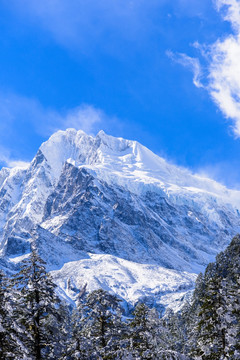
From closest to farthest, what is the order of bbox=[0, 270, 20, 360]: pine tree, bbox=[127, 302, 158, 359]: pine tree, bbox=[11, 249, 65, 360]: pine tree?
bbox=[0, 270, 20, 360]: pine tree, bbox=[11, 249, 65, 360]: pine tree, bbox=[127, 302, 158, 359]: pine tree

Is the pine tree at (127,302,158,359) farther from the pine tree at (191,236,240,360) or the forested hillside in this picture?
the pine tree at (191,236,240,360)

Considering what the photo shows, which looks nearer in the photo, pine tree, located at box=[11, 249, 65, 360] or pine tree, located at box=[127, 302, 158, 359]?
pine tree, located at box=[11, 249, 65, 360]

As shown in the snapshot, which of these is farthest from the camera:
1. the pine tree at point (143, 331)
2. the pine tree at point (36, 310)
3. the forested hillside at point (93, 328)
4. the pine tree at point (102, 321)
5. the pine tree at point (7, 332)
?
the pine tree at point (102, 321)

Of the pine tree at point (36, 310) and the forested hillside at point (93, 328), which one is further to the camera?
the pine tree at point (36, 310)

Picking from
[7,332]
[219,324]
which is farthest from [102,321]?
[7,332]

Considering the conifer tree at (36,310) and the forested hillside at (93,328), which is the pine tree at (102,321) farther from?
the conifer tree at (36,310)

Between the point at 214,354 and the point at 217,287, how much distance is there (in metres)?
3.92

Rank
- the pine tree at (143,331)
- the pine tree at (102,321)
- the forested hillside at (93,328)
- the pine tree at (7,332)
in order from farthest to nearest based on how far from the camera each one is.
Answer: the pine tree at (102,321)
the pine tree at (143,331)
the forested hillside at (93,328)
the pine tree at (7,332)

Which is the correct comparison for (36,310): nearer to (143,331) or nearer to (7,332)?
(7,332)

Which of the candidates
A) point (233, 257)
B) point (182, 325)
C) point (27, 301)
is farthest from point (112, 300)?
point (182, 325)

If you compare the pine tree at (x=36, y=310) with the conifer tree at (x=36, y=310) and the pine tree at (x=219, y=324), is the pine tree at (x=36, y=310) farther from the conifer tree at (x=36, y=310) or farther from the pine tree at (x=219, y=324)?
the pine tree at (x=219, y=324)

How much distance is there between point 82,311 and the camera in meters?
23.7

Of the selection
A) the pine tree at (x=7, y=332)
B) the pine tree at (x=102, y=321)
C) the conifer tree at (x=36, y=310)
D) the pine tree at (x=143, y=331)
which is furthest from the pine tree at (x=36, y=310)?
the pine tree at (x=143, y=331)

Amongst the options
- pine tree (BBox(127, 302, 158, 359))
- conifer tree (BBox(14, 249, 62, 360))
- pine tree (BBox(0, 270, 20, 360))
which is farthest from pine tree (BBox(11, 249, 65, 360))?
pine tree (BBox(127, 302, 158, 359))
